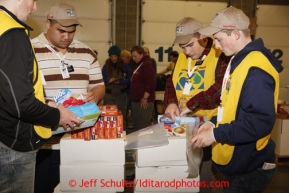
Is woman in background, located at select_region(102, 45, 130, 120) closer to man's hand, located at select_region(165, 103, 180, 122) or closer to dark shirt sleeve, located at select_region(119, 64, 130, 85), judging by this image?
dark shirt sleeve, located at select_region(119, 64, 130, 85)

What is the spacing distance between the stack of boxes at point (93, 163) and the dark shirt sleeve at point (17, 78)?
52 cm

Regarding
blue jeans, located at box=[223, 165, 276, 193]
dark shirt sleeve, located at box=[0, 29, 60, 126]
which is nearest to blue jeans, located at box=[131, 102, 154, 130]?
blue jeans, located at box=[223, 165, 276, 193]

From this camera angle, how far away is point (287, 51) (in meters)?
7.70

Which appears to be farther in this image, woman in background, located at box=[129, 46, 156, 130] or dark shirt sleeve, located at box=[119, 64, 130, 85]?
dark shirt sleeve, located at box=[119, 64, 130, 85]

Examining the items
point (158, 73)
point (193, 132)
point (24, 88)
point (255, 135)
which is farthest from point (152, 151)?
point (158, 73)

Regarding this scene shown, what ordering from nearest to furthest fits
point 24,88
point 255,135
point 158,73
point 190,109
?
1. point 24,88
2. point 255,135
3. point 190,109
4. point 158,73

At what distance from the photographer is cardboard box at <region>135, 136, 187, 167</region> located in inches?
81.0

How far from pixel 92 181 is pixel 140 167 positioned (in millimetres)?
339

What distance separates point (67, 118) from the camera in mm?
1786

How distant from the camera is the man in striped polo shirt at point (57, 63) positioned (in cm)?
238

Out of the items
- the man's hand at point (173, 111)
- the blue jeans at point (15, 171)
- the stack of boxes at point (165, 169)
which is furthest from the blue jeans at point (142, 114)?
the blue jeans at point (15, 171)

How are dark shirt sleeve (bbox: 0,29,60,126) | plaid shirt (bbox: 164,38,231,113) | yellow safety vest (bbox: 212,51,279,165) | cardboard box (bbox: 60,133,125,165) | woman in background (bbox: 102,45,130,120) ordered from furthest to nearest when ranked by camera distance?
woman in background (bbox: 102,45,130,120)
plaid shirt (bbox: 164,38,231,113)
cardboard box (bbox: 60,133,125,165)
yellow safety vest (bbox: 212,51,279,165)
dark shirt sleeve (bbox: 0,29,60,126)

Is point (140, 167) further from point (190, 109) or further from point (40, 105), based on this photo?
point (40, 105)

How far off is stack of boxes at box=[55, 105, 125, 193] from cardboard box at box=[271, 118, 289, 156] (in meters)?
3.03
